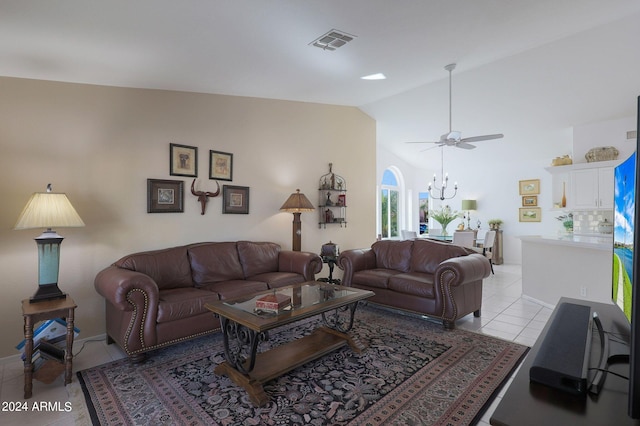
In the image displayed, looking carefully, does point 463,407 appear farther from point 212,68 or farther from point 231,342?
point 212,68

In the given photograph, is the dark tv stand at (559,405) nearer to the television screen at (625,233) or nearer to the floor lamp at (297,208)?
the television screen at (625,233)

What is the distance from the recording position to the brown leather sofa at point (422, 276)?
3.53 metres

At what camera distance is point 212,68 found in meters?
3.33

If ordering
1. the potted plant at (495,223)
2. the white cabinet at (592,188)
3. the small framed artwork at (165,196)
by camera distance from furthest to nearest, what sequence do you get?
the potted plant at (495,223) → the white cabinet at (592,188) → the small framed artwork at (165,196)

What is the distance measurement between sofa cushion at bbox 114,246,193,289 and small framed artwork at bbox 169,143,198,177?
0.93m

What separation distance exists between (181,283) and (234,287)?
0.63m

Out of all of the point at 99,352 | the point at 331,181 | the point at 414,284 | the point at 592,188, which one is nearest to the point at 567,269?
the point at 592,188

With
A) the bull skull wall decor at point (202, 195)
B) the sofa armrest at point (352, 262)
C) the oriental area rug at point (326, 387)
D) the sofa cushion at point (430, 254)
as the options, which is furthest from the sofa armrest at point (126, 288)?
the sofa cushion at point (430, 254)

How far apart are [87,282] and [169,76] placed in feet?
7.44

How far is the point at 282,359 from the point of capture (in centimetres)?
255

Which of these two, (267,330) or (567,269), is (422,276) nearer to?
(567,269)

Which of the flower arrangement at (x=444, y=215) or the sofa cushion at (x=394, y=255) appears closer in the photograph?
the sofa cushion at (x=394, y=255)

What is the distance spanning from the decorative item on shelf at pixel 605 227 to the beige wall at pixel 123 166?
4625 millimetres

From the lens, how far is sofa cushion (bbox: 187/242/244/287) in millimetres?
3701
